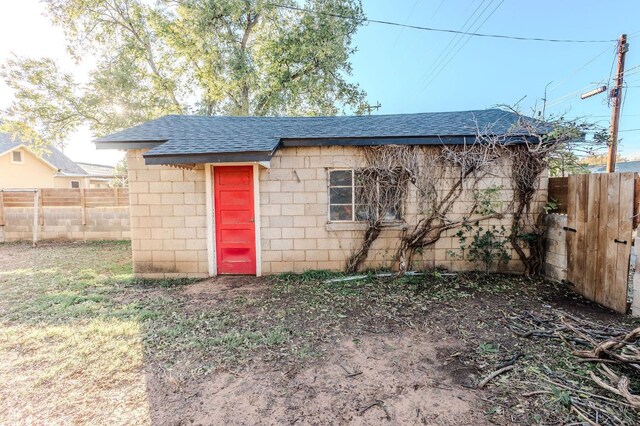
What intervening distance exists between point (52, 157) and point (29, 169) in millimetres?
2679

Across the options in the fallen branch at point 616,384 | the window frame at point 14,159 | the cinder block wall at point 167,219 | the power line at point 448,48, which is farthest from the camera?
the window frame at point 14,159

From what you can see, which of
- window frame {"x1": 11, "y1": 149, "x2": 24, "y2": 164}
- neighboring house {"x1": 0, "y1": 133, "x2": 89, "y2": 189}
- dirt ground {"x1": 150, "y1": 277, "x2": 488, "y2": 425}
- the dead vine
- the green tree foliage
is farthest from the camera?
window frame {"x1": 11, "y1": 149, "x2": 24, "y2": 164}

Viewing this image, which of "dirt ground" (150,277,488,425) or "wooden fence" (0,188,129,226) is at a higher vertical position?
"wooden fence" (0,188,129,226)

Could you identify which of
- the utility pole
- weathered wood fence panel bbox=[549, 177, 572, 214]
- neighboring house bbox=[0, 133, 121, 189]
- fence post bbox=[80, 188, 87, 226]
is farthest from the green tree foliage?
weathered wood fence panel bbox=[549, 177, 572, 214]

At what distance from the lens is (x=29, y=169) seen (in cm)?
1911

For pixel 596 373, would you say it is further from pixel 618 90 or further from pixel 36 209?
pixel 36 209

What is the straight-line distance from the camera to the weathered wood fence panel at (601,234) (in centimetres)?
395

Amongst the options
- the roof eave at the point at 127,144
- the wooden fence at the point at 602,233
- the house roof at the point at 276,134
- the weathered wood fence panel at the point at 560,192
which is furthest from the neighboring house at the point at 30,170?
the wooden fence at the point at 602,233

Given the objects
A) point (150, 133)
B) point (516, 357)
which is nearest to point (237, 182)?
point (150, 133)

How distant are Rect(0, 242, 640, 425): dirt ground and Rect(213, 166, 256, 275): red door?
71 centimetres

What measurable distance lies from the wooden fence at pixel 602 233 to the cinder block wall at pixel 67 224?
12.0 metres

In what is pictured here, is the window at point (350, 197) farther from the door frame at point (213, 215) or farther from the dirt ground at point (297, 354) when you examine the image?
the door frame at point (213, 215)

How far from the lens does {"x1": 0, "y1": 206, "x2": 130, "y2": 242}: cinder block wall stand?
9.81m

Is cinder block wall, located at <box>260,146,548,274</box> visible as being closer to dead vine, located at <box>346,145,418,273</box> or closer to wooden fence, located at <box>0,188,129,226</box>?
dead vine, located at <box>346,145,418,273</box>
